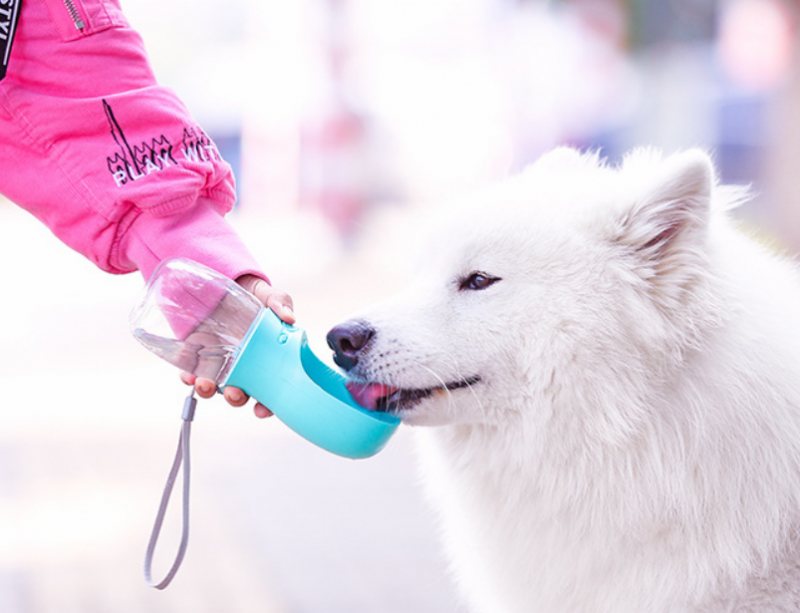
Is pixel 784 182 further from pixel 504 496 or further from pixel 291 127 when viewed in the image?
pixel 504 496

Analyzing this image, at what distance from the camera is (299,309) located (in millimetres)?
10219

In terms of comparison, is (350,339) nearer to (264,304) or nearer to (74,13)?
(264,304)

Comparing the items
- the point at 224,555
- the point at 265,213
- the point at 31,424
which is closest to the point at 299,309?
the point at 31,424

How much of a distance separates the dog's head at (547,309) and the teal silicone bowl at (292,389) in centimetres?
12

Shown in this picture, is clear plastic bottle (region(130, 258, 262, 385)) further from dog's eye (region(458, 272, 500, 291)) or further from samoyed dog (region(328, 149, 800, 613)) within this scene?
dog's eye (region(458, 272, 500, 291))

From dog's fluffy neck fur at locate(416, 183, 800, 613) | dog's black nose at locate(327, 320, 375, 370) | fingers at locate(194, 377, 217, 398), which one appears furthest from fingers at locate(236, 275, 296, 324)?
dog's fluffy neck fur at locate(416, 183, 800, 613)

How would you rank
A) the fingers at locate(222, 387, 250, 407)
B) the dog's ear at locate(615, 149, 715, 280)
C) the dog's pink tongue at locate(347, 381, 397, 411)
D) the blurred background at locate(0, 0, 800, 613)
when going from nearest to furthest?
the dog's ear at locate(615, 149, 715, 280), the fingers at locate(222, 387, 250, 407), the dog's pink tongue at locate(347, 381, 397, 411), the blurred background at locate(0, 0, 800, 613)

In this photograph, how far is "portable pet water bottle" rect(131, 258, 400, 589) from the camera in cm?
248

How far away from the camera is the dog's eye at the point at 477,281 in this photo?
264 centimetres

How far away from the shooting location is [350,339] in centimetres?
259

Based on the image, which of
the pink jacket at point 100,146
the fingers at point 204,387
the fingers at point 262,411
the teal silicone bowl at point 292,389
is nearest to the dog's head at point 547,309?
Result: the teal silicone bowl at point 292,389

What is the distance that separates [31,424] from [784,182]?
7900 millimetres

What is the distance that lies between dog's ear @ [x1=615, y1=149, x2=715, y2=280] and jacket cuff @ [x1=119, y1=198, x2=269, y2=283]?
36.8 inches

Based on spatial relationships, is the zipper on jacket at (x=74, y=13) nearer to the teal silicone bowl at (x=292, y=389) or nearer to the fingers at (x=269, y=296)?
the fingers at (x=269, y=296)
